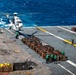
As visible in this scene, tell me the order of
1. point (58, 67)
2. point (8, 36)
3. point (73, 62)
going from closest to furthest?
point (58, 67), point (73, 62), point (8, 36)

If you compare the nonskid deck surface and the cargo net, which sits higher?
the cargo net

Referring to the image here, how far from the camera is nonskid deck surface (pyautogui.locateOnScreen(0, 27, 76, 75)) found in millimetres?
47787

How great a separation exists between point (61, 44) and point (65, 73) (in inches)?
810

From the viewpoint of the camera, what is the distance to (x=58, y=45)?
64875mm

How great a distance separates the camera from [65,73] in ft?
150

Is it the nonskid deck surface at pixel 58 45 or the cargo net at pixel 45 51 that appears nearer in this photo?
the nonskid deck surface at pixel 58 45

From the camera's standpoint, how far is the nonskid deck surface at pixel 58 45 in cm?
4779

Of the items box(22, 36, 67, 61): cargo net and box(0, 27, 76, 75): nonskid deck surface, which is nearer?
box(0, 27, 76, 75): nonskid deck surface

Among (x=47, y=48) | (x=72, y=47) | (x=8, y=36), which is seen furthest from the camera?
(x=8, y=36)

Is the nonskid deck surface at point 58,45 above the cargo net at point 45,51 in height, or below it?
below

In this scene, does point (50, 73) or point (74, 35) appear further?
point (74, 35)

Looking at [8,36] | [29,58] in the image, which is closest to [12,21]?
[8,36]

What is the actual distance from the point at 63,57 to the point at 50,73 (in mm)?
8176

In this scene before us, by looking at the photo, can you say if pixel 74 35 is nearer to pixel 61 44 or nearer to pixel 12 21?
pixel 61 44
